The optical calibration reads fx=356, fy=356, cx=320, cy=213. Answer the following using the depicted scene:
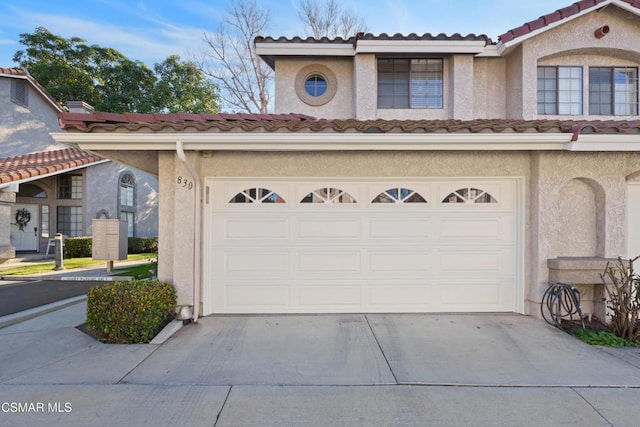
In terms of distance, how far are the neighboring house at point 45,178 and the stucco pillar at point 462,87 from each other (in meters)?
14.2

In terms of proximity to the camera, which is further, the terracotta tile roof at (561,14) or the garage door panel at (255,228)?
the terracotta tile roof at (561,14)

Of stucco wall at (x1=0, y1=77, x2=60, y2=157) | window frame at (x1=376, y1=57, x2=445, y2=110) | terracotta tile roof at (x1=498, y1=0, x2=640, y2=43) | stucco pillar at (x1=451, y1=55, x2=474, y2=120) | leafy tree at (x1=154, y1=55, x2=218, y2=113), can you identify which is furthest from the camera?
A: leafy tree at (x1=154, y1=55, x2=218, y2=113)

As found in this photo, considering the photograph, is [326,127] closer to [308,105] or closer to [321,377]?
[321,377]

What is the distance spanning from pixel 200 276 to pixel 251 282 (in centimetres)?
88

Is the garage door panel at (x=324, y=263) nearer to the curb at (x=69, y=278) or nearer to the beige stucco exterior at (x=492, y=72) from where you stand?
the beige stucco exterior at (x=492, y=72)

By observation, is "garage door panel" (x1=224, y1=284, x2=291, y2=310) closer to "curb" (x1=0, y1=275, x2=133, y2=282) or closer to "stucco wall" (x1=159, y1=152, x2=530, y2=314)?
"stucco wall" (x1=159, y1=152, x2=530, y2=314)

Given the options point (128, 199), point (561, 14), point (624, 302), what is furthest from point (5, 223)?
point (561, 14)

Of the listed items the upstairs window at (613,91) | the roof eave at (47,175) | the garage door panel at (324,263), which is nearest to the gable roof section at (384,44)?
the upstairs window at (613,91)

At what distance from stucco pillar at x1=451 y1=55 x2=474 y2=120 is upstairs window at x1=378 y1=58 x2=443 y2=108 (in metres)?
0.46

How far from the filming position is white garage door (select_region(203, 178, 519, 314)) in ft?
20.9

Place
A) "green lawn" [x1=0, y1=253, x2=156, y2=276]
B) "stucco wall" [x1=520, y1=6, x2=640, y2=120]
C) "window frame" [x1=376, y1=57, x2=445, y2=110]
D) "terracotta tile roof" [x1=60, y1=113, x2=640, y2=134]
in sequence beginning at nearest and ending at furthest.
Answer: "terracotta tile roof" [x1=60, y1=113, x2=640, y2=134] < "stucco wall" [x1=520, y1=6, x2=640, y2=120] < "window frame" [x1=376, y1=57, x2=445, y2=110] < "green lawn" [x1=0, y1=253, x2=156, y2=276]

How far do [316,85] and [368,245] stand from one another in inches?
259

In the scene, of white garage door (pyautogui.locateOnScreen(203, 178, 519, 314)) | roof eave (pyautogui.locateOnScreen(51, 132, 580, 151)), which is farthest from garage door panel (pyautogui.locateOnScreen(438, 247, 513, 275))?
roof eave (pyautogui.locateOnScreen(51, 132, 580, 151))

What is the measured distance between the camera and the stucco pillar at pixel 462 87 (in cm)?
1010
